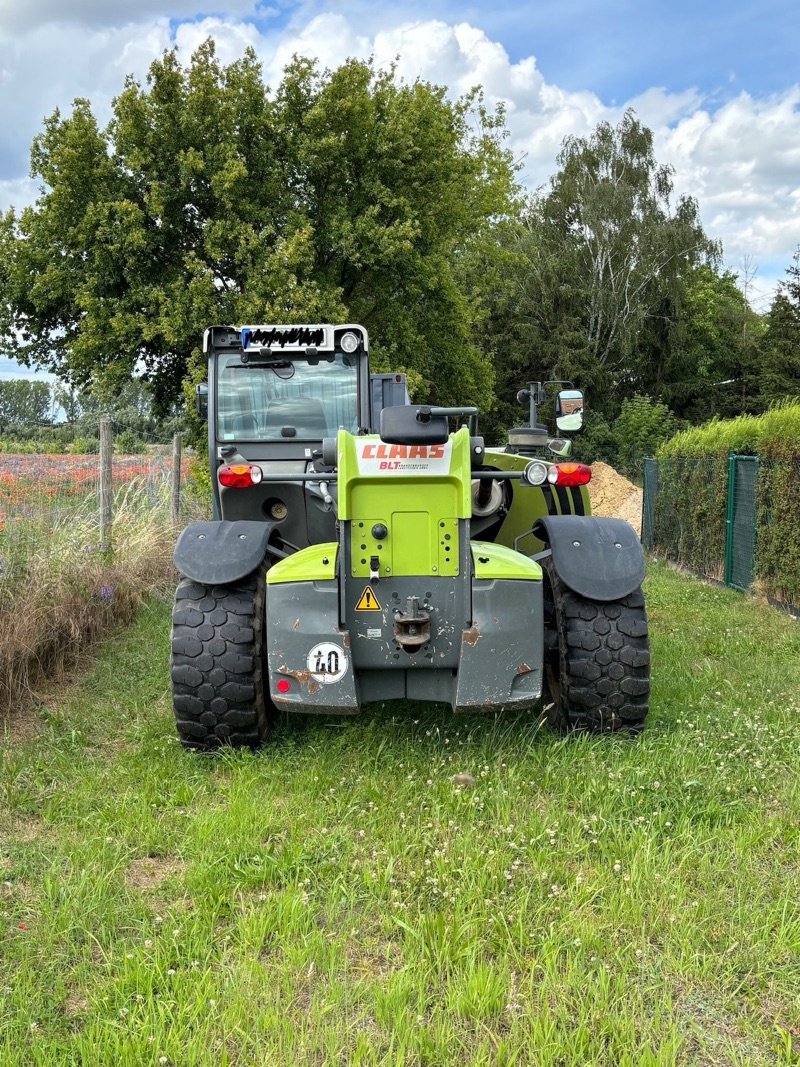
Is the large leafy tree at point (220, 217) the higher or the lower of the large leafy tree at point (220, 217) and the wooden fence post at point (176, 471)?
the higher

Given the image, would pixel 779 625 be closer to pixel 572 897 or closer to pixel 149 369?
pixel 572 897

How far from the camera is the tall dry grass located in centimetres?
526

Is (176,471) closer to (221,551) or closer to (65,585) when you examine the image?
(65,585)

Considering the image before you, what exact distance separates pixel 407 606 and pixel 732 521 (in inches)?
306

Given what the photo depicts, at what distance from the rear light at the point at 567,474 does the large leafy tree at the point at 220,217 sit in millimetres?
13854

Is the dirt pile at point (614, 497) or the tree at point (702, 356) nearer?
the dirt pile at point (614, 497)

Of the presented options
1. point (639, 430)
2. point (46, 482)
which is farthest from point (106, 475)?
point (639, 430)

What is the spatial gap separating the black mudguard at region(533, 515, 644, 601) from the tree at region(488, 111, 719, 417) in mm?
30791

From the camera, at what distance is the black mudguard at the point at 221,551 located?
405 cm

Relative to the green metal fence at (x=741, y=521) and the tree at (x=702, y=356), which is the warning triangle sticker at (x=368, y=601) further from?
the tree at (x=702, y=356)

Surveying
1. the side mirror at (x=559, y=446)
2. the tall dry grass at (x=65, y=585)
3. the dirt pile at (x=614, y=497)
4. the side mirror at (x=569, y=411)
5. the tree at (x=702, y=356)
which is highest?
the tree at (x=702, y=356)

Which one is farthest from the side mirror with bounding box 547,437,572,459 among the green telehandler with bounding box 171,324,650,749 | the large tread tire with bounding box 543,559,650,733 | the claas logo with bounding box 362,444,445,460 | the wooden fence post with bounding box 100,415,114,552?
the wooden fence post with bounding box 100,415,114,552

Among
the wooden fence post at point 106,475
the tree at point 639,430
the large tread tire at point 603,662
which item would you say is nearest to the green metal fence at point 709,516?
the large tread tire at point 603,662

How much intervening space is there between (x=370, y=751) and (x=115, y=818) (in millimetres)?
1188
